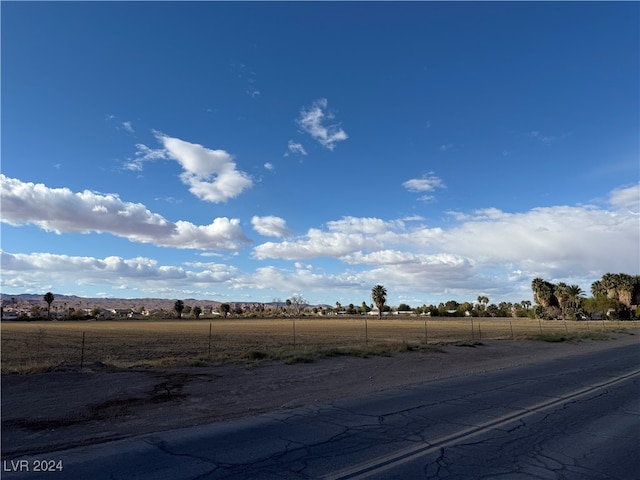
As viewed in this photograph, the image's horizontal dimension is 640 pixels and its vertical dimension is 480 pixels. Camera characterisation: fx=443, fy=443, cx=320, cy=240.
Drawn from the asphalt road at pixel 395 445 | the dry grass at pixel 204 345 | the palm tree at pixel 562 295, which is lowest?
the dry grass at pixel 204 345

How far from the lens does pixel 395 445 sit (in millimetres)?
6836

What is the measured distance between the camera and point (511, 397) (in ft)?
36.2

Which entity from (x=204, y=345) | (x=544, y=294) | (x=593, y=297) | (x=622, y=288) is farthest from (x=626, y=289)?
(x=204, y=345)

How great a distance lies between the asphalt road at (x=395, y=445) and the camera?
18.9ft

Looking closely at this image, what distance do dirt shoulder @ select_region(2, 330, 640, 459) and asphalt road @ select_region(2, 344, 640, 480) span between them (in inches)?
40.3

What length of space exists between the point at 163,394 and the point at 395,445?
24.5 ft

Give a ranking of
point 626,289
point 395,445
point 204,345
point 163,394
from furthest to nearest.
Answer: point 626,289
point 204,345
point 163,394
point 395,445

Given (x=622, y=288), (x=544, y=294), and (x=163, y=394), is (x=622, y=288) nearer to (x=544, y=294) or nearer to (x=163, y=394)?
(x=544, y=294)

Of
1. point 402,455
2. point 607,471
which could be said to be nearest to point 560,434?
point 607,471

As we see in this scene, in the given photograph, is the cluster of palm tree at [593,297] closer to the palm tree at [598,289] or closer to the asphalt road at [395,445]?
the palm tree at [598,289]

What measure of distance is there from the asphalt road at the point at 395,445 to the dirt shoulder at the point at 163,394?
1.02 meters

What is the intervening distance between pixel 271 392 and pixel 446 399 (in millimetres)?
4727

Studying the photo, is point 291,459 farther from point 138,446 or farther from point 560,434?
point 560,434

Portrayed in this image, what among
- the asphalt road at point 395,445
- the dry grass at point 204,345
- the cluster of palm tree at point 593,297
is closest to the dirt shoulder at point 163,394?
the asphalt road at point 395,445
